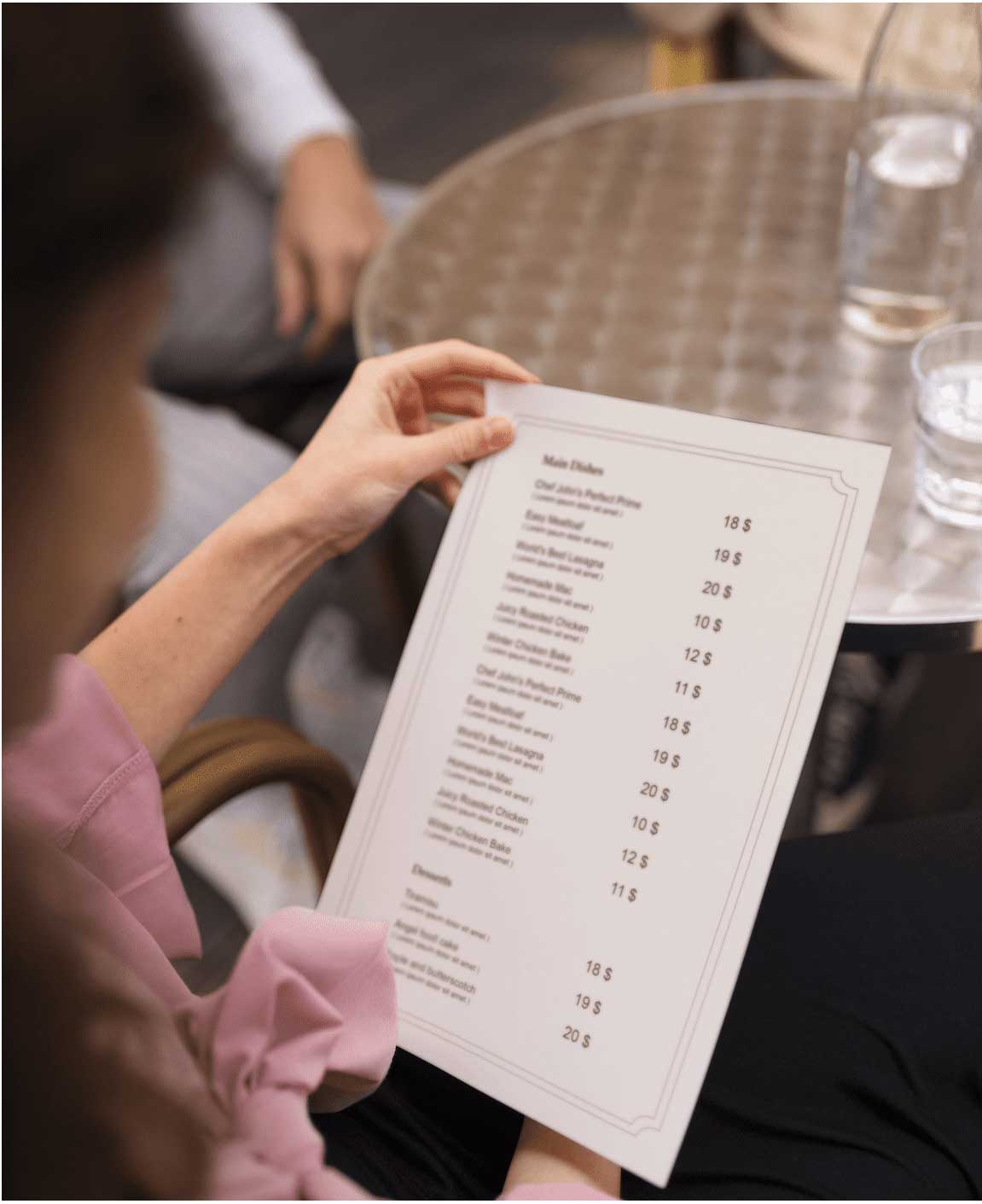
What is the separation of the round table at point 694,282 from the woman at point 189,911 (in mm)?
196

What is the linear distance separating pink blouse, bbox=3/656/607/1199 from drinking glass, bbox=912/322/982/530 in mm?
524

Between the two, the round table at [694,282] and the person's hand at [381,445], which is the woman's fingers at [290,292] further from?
the person's hand at [381,445]

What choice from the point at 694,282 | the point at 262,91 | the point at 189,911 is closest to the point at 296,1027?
the point at 189,911

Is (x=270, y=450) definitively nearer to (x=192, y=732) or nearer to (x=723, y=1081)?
(x=192, y=732)

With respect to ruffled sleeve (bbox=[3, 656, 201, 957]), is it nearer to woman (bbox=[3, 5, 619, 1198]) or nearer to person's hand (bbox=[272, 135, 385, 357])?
woman (bbox=[3, 5, 619, 1198])

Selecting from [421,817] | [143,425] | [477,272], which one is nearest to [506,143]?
[477,272]

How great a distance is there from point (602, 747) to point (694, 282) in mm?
603

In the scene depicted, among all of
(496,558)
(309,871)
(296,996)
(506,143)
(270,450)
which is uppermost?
(506,143)

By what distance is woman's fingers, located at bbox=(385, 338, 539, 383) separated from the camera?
0.81 meters

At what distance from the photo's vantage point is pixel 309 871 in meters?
1.56

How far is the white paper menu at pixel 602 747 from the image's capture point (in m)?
0.66

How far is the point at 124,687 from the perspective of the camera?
2.61ft

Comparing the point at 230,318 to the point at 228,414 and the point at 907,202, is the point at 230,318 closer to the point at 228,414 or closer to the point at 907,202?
the point at 228,414

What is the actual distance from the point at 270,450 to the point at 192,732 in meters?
0.60
